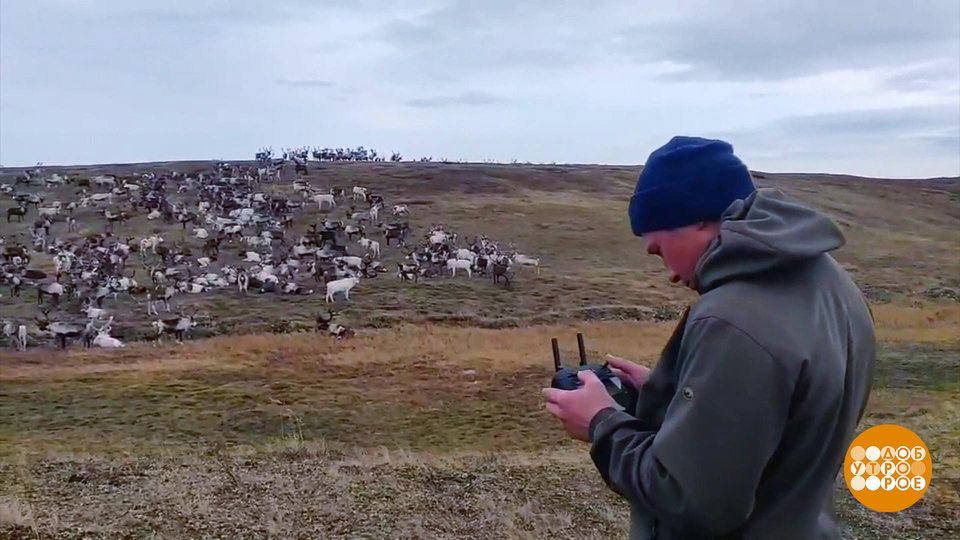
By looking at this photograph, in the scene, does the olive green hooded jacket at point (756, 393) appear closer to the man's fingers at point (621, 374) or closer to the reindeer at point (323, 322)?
the man's fingers at point (621, 374)

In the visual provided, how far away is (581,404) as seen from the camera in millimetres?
1942

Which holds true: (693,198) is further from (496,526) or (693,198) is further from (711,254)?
(496,526)

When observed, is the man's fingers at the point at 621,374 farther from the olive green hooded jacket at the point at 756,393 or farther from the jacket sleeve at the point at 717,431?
the jacket sleeve at the point at 717,431

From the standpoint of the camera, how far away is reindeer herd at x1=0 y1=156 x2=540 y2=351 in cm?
1345

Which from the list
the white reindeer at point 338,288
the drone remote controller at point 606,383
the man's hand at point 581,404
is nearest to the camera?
the man's hand at point 581,404

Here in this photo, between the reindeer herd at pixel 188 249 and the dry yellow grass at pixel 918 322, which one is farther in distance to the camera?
the reindeer herd at pixel 188 249

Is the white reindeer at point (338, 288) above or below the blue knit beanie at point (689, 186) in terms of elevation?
below

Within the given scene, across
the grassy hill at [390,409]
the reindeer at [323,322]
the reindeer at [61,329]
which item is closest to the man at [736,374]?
the grassy hill at [390,409]

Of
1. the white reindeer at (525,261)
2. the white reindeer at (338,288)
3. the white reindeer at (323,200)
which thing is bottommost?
the white reindeer at (338,288)

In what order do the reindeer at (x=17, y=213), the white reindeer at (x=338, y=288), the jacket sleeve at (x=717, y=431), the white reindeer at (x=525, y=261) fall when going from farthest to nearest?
the reindeer at (x=17, y=213), the white reindeer at (x=525, y=261), the white reindeer at (x=338, y=288), the jacket sleeve at (x=717, y=431)

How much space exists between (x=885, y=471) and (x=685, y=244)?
12.5 ft

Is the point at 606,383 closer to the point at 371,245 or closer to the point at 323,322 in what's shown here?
the point at 323,322

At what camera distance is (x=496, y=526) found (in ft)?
18.7

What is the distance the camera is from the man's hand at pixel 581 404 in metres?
1.92
